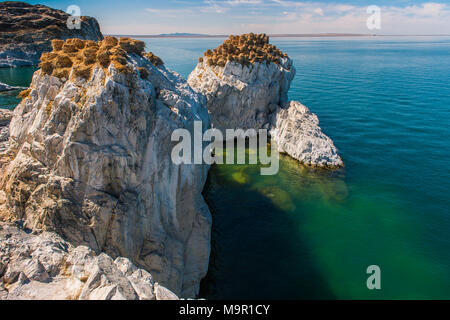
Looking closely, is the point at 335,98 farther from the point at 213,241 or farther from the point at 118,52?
the point at 118,52

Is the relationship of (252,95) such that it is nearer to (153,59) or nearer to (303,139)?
(303,139)

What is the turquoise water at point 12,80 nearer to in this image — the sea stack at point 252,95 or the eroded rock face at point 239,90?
the eroded rock face at point 239,90

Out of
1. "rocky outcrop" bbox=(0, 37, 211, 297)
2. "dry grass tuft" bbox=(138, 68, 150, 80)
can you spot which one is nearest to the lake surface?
"rocky outcrop" bbox=(0, 37, 211, 297)

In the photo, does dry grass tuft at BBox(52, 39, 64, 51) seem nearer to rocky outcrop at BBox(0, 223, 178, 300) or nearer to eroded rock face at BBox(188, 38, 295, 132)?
rocky outcrop at BBox(0, 223, 178, 300)

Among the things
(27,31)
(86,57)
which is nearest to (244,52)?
(86,57)
